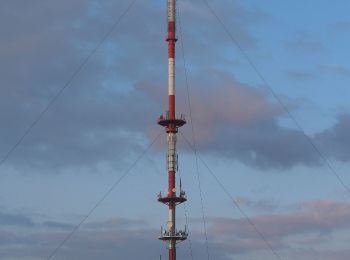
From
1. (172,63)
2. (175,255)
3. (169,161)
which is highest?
(172,63)

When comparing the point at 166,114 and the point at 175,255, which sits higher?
the point at 166,114

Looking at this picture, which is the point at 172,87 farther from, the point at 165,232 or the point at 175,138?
the point at 165,232

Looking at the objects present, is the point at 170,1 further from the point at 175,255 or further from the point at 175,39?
the point at 175,255

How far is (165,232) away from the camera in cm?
15450

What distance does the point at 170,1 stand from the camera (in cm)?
15812

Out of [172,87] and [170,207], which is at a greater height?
[172,87]

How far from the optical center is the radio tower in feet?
506

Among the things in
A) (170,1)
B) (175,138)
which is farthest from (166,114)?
(170,1)

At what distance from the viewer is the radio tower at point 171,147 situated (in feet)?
506

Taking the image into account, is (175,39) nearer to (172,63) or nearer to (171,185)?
(172,63)

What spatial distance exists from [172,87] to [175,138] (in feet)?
22.7

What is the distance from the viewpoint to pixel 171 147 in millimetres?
156750

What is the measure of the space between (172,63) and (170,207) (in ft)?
62.5

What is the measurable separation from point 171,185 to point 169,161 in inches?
131
